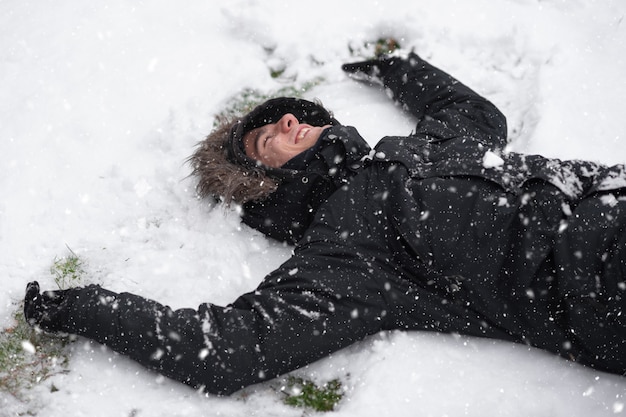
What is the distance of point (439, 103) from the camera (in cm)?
405

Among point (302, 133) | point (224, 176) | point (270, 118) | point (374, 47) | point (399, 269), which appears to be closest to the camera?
point (399, 269)

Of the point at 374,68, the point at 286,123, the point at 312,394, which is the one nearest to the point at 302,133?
the point at 286,123

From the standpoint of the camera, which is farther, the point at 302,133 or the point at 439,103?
the point at 439,103

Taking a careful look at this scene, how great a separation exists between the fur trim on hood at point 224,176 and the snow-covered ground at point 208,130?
0.63 feet

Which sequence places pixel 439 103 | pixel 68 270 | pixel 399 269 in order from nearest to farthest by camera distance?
pixel 399 269 < pixel 68 270 < pixel 439 103

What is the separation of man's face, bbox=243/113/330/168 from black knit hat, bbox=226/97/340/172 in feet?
0.31

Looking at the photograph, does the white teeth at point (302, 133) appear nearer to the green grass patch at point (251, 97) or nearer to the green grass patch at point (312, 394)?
the green grass patch at point (251, 97)

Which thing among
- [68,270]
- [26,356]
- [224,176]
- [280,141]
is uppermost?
[280,141]

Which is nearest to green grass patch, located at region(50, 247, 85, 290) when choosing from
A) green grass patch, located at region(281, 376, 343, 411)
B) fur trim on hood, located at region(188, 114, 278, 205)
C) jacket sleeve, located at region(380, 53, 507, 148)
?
fur trim on hood, located at region(188, 114, 278, 205)

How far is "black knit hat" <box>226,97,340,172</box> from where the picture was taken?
342 cm

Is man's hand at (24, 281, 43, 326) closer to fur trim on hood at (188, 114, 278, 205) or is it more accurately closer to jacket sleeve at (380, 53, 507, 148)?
fur trim on hood at (188, 114, 278, 205)

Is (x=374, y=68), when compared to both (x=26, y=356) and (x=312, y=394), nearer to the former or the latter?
(x=312, y=394)

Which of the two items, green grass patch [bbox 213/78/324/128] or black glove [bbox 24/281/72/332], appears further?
green grass patch [bbox 213/78/324/128]

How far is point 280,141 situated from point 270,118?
0.43m
